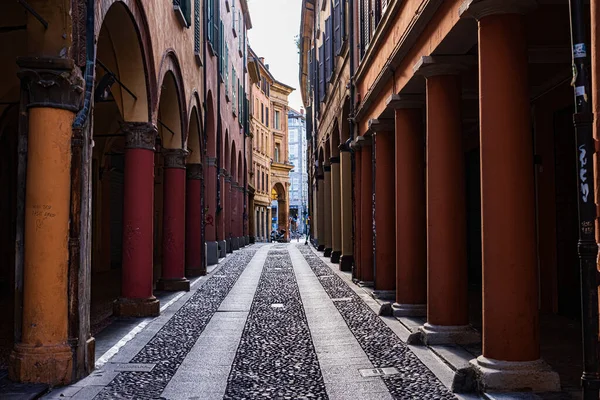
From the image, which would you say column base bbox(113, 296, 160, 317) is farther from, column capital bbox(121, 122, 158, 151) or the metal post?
the metal post

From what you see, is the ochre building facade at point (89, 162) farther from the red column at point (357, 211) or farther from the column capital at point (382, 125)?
the red column at point (357, 211)

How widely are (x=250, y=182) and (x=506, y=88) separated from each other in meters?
39.5

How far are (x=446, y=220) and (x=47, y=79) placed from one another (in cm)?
472

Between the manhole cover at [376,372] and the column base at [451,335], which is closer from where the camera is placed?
the manhole cover at [376,372]

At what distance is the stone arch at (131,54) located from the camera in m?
9.08

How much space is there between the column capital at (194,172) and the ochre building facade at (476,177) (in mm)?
4234

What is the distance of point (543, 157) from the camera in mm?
10391

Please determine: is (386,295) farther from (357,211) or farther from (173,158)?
(173,158)

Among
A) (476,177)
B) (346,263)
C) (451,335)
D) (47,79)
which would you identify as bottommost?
Result: (451,335)

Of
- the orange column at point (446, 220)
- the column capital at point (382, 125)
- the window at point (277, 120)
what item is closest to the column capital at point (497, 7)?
the orange column at point (446, 220)

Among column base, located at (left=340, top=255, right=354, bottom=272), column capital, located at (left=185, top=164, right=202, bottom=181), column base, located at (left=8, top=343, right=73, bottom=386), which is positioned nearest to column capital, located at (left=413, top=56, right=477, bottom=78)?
column base, located at (left=8, top=343, right=73, bottom=386)

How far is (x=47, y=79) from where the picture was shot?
19.9 ft

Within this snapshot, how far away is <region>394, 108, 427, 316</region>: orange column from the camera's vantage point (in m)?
9.86

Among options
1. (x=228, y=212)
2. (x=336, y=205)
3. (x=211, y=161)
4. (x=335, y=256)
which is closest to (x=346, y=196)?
(x=336, y=205)
